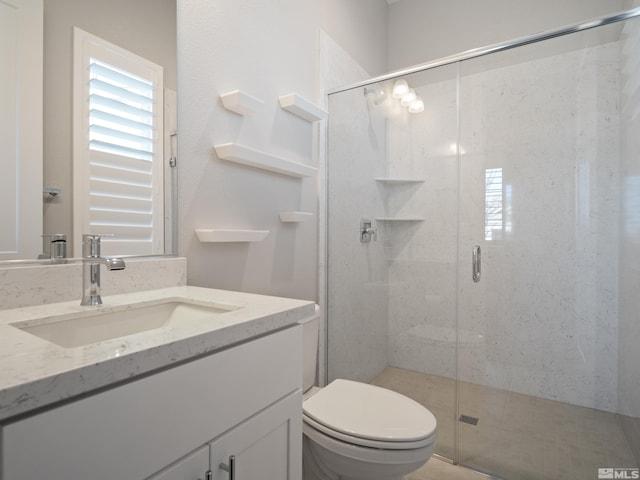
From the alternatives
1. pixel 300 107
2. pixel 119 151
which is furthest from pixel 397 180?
pixel 119 151

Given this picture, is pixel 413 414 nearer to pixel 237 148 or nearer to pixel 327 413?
pixel 327 413

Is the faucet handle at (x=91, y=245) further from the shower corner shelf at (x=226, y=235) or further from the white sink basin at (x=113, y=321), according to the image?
the shower corner shelf at (x=226, y=235)

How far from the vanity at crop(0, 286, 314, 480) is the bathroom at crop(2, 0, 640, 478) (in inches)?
8.2

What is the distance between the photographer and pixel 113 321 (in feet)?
A: 2.82

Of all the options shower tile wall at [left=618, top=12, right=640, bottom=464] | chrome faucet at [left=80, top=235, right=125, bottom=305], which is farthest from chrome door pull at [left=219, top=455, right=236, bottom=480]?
shower tile wall at [left=618, top=12, right=640, bottom=464]

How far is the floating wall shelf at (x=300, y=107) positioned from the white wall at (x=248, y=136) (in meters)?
0.04

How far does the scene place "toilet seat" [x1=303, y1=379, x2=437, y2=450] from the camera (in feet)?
3.63

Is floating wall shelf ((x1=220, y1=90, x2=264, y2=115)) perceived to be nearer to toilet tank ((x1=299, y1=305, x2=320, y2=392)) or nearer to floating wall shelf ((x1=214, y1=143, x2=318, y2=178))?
floating wall shelf ((x1=214, y1=143, x2=318, y2=178))

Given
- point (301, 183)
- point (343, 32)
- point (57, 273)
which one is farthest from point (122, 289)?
point (343, 32)

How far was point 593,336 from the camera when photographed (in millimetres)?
1761

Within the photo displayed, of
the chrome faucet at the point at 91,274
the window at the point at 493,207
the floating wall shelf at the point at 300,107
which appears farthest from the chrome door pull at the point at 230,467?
the window at the point at 493,207

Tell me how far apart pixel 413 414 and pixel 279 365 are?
0.69 m

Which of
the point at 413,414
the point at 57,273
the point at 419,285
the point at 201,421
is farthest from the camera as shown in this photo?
the point at 419,285

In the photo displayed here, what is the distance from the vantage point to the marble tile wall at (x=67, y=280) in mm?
824
